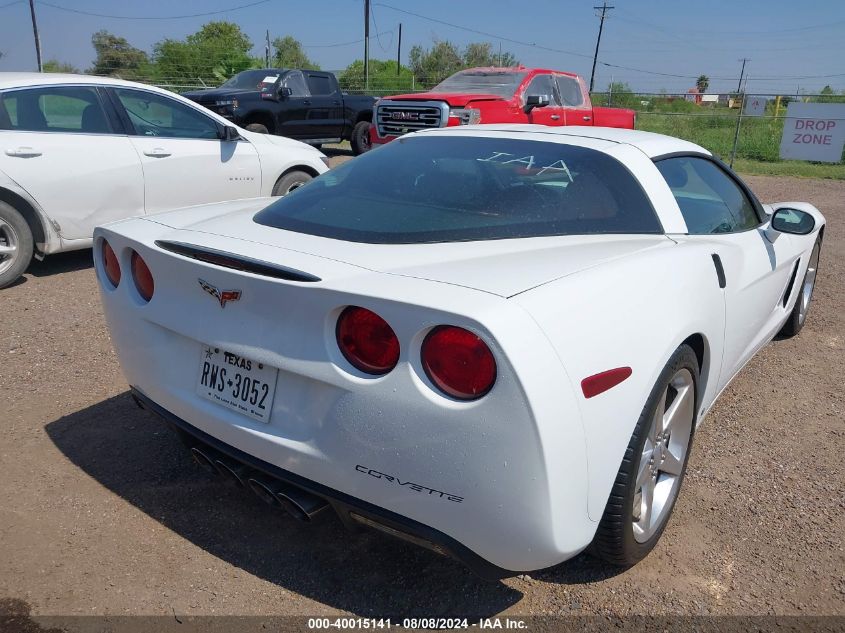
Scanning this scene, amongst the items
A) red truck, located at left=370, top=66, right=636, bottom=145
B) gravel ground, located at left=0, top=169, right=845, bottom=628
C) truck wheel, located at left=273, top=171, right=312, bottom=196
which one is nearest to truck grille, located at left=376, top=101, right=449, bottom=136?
red truck, located at left=370, top=66, right=636, bottom=145

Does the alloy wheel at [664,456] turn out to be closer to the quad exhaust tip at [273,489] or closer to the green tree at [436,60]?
the quad exhaust tip at [273,489]

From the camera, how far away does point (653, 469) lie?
8.41 feet

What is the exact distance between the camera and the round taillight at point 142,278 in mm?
2623

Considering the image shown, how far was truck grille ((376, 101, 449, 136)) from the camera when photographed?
1113 cm

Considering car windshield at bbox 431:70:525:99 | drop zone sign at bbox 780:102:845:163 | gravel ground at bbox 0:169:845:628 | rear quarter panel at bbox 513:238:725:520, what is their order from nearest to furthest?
rear quarter panel at bbox 513:238:725:520, gravel ground at bbox 0:169:845:628, car windshield at bbox 431:70:525:99, drop zone sign at bbox 780:102:845:163

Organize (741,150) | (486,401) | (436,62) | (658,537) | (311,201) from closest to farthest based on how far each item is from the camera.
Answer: (486,401)
(658,537)
(311,201)
(741,150)
(436,62)

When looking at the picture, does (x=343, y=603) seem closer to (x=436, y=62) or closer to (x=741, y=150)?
(x=741, y=150)

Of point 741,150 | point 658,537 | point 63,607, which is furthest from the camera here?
point 741,150

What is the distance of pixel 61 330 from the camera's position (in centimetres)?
485

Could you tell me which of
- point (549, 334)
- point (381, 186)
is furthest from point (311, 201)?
point (549, 334)

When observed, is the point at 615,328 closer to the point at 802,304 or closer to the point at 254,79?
the point at 802,304

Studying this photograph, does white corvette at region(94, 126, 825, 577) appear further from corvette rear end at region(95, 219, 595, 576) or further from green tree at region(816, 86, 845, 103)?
green tree at region(816, 86, 845, 103)

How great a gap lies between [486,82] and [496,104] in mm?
1104

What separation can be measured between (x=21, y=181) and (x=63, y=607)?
4.34 m
